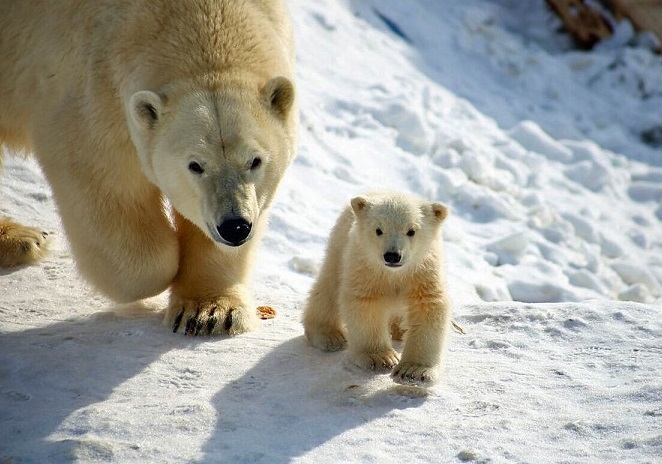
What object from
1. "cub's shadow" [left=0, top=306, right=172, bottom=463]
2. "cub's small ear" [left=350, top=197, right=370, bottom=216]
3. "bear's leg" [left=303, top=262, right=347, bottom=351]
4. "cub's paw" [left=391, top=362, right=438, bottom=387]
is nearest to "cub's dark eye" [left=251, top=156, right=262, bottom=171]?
"cub's small ear" [left=350, top=197, right=370, bottom=216]

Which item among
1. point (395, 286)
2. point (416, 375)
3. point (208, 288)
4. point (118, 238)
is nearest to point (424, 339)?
point (416, 375)

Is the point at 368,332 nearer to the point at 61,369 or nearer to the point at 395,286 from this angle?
the point at 395,286

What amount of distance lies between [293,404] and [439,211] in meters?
1.15

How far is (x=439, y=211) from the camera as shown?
4.62m

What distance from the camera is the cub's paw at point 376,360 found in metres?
4.51

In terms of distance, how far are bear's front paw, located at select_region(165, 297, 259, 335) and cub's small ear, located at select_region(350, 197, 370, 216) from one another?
1.04 m

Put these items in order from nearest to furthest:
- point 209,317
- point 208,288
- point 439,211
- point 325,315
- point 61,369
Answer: point 61,369
point 439,211
point 325,315
point 209,317
point 208,288

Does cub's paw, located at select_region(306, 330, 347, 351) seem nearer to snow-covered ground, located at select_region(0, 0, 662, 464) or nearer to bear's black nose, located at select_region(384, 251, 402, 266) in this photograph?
snow-covered ground, located at select_region(0, 0, 662, 464)

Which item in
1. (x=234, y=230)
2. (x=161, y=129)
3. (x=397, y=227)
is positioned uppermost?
(x=161, y=129)

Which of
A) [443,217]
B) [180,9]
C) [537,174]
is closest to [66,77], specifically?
[180,9]

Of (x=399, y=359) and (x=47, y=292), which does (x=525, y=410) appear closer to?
(x=399, y=359)

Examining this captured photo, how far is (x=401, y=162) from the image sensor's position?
27.7 ft

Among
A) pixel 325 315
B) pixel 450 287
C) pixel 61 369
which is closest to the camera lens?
pixel 61 369

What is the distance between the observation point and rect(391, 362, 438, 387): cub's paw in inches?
168
